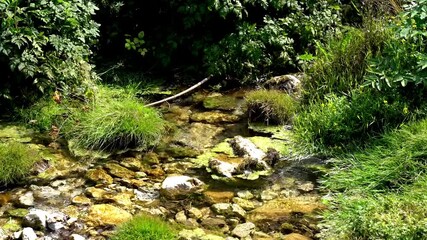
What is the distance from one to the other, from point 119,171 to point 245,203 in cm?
117

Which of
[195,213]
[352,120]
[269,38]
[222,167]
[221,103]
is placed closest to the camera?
[195,213]

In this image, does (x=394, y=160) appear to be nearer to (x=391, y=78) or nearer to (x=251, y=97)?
(x=391, y=78)

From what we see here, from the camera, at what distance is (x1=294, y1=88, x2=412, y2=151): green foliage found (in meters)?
A: 4.71

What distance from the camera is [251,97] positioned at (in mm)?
5625

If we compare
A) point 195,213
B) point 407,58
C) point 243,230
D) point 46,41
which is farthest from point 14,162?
point 407,58

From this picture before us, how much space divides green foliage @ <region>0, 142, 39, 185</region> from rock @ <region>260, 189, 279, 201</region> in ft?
6.31

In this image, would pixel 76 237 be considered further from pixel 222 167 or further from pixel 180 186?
pixel 222 167

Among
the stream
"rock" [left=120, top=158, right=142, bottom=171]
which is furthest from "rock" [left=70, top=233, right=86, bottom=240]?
"rock" [left=120, top=158, right=142, bottom=171]

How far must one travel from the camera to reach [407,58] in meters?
4.67

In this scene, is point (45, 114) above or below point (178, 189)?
above

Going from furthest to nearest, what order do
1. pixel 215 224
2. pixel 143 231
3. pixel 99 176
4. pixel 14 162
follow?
pixel 99 176 < pixel 14 162 < pixel 215 224 < pixel 143 231

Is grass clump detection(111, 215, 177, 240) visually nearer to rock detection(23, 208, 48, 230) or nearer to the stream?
the stream

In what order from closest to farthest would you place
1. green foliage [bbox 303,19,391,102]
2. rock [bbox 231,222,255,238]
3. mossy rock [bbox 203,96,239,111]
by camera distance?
→ rock [bbox 231,222,255,238] → green foliage [bbox 303,19,391,102] → mossy rock [bbox 203,96,239,111]

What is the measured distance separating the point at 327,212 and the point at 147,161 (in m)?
1.73
